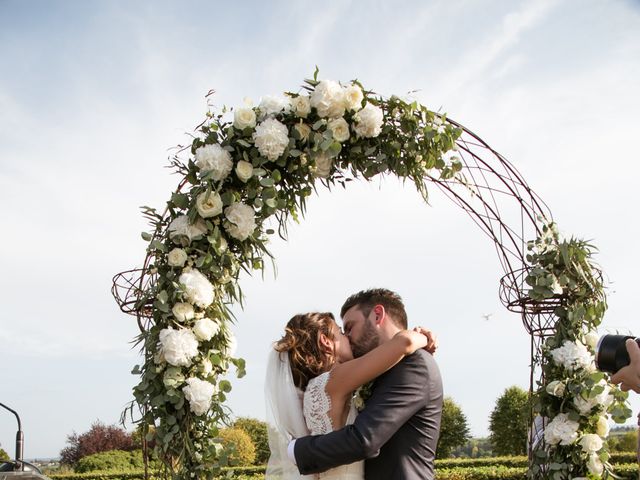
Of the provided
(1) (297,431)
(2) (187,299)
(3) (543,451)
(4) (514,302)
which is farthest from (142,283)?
(3) (543,451)

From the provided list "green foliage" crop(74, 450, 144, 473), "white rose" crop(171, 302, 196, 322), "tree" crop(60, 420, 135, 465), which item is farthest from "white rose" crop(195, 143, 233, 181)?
"tree" crop(60, 420, 135, 465)

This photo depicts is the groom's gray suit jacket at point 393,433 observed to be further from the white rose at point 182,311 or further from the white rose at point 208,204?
the white rose at point 208,204

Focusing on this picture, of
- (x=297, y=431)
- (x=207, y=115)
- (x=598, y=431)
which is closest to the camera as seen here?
(x=297, y=431)

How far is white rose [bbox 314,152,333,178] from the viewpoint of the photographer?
13.8ft

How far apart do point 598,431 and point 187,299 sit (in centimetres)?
284

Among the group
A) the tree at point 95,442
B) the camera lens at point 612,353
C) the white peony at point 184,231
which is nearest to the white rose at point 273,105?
the white peony at point 184,231

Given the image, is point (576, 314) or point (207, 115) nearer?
point (207, 115)

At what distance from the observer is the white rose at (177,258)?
3.93 metres

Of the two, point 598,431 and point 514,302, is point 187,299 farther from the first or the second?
point 598,431

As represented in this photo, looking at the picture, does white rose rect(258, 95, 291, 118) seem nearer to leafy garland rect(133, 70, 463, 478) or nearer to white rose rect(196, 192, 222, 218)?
leafy garland rect(133, 70, 463, 478)

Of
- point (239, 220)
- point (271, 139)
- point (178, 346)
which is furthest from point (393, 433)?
point (271, 139)

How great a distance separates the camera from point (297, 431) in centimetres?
354

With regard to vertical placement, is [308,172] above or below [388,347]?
above

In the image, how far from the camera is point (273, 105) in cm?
420
